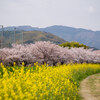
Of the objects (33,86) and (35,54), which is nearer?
(33,86)

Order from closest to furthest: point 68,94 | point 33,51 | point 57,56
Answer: point 68,94 < point 33,51 < point 57,56

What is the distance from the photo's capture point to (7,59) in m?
15.3

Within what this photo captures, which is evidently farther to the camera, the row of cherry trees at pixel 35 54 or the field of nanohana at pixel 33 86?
the row of cherry trees at pixel 35 54

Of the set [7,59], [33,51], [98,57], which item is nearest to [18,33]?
[33,51]

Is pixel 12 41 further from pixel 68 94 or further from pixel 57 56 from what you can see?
pixel 68 94

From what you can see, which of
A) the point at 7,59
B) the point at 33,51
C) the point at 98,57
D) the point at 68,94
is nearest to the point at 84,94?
the point at 68,94

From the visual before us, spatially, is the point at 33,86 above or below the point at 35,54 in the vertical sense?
above

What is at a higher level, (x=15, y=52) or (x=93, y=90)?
(x=15, y=52)

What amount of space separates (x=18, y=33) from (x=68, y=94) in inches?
611

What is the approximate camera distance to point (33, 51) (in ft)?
59.0

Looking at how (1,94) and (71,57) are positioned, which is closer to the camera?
(1,94)

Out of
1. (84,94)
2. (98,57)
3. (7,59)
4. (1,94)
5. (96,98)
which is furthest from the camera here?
(98,57)

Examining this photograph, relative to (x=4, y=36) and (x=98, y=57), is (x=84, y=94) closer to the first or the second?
(x=4, y=36)

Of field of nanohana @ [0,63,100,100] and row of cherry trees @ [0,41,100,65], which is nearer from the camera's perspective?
field of nanohana @ [0,63,100,100]
